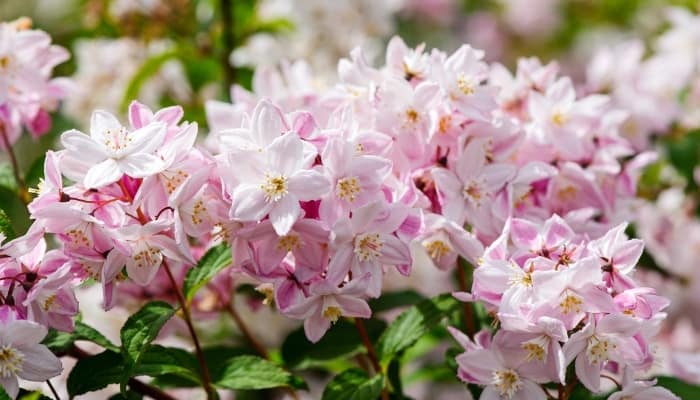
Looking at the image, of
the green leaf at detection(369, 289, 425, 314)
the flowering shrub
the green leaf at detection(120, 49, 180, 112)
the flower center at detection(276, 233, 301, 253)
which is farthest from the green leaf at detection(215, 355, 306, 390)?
the green leaf at detection(120, 49, 180, 112)

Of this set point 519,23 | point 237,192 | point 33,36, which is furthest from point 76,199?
point 519,23

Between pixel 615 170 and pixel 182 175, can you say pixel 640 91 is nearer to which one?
pixel 615 170

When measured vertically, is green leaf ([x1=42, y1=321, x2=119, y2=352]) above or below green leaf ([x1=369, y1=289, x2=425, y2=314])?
above

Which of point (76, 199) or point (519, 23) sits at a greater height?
point (76, 199)

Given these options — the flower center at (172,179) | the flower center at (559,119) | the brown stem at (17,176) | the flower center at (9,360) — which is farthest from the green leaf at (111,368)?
the flower center at (559,119)

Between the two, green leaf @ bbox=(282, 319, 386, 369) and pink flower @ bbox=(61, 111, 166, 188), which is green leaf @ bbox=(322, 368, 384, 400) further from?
pink flower @ bbox=(61, 111, 166, 188)

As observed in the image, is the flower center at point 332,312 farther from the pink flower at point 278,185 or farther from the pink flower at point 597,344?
the pink flower at point 597,344

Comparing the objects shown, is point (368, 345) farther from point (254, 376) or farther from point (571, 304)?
point (571, 304)
